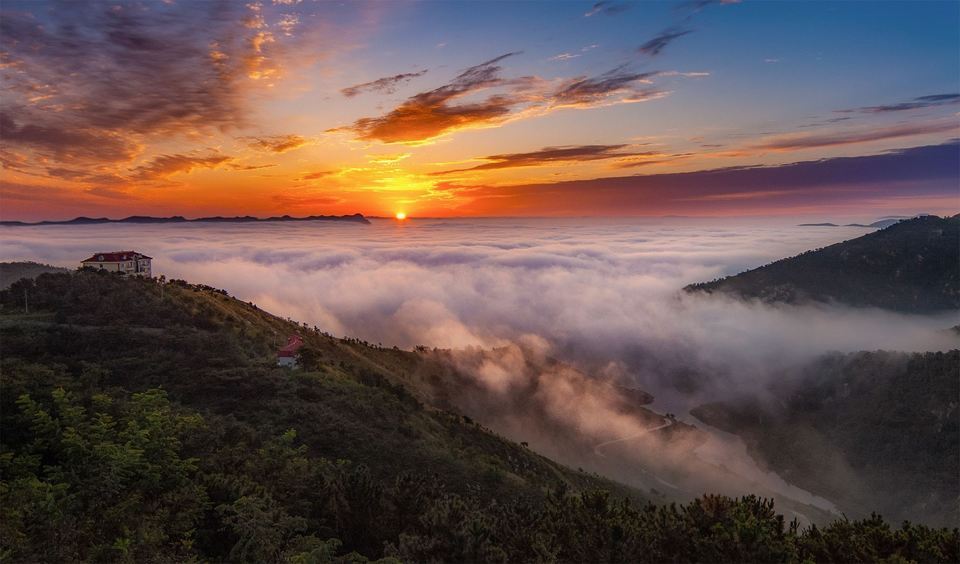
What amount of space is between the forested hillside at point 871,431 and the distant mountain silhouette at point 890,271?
39.2 meters

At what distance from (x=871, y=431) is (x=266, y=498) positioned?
116 m

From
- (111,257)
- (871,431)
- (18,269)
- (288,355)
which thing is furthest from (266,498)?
(871,431)

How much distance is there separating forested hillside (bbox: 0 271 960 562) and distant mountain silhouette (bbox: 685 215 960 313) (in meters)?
163

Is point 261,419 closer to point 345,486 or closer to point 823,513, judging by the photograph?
point 345,486

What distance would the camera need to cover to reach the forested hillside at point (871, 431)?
80.8m

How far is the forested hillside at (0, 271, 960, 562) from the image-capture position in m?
14.0

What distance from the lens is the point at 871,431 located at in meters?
96.9

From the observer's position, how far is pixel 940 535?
1609cm

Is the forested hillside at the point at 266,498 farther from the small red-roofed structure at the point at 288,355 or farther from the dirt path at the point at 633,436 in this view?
the dirt path at the point at 633,436

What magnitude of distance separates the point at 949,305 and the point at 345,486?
179 metres

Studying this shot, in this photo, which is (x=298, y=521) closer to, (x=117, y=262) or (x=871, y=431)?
(x=117, y=262)

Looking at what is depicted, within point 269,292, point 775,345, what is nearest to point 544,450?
point 775,345

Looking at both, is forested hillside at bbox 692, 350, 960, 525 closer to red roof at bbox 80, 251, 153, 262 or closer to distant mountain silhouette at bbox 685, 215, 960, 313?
distant mountain silhouette at bbox 685, 215, 960, 313

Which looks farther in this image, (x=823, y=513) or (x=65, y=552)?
(x=823, y=513)
